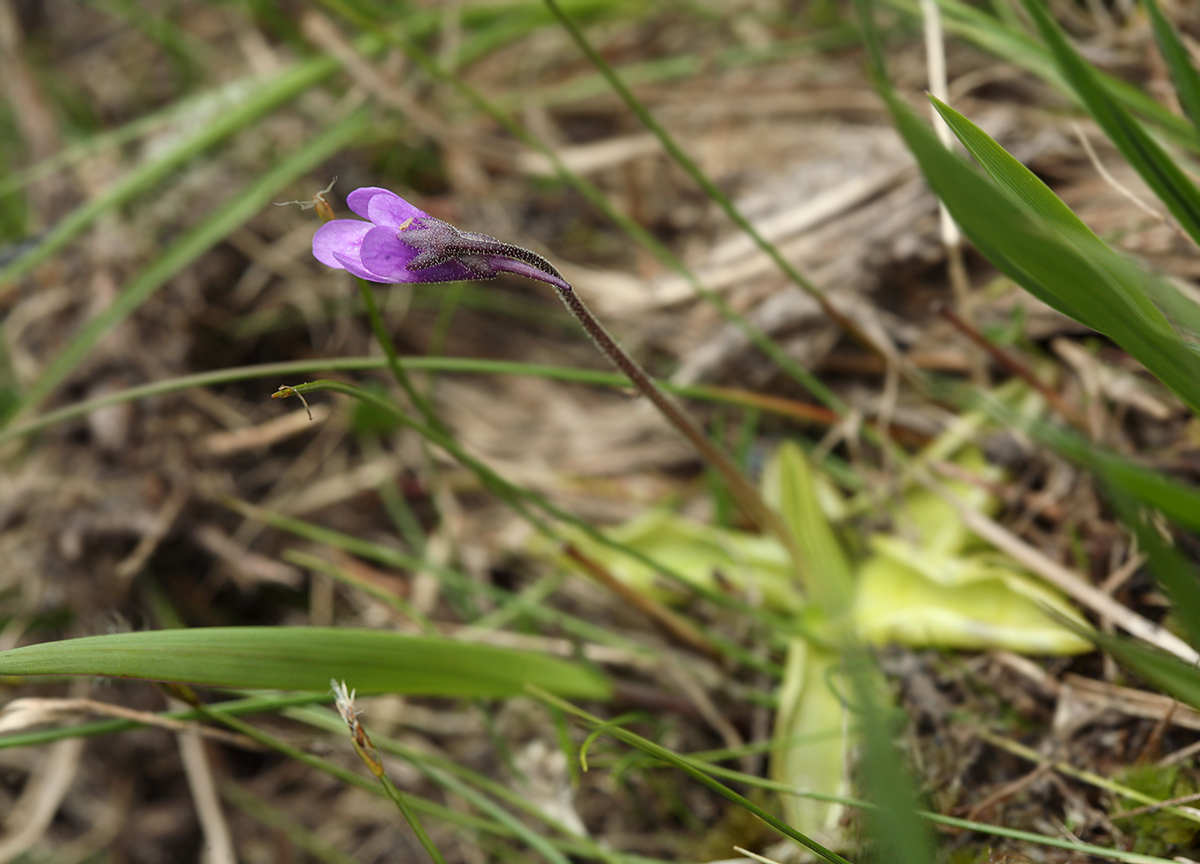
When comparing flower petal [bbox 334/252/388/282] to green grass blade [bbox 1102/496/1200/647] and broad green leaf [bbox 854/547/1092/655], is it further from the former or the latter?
broad green leaf [bbox 854/547/1092/655]

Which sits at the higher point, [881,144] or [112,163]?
[112,163]

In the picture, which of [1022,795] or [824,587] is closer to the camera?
[1022,795]

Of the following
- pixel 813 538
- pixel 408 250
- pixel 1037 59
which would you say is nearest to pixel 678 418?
pixel 813 538

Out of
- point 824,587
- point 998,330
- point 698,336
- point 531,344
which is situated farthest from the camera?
point 531,344

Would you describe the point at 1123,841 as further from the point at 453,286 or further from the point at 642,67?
the point at 642,67

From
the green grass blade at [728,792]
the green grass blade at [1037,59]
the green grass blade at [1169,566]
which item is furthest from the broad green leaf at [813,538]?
the green grass blade at [1037,59]

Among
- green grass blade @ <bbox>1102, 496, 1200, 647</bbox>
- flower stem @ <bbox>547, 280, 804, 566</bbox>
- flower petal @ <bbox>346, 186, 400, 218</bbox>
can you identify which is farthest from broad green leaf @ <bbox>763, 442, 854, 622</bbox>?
flower petal @ <bbox>346, 186, 400, 218</bbox>

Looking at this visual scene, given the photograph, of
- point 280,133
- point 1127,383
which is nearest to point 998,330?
point 1127,383
